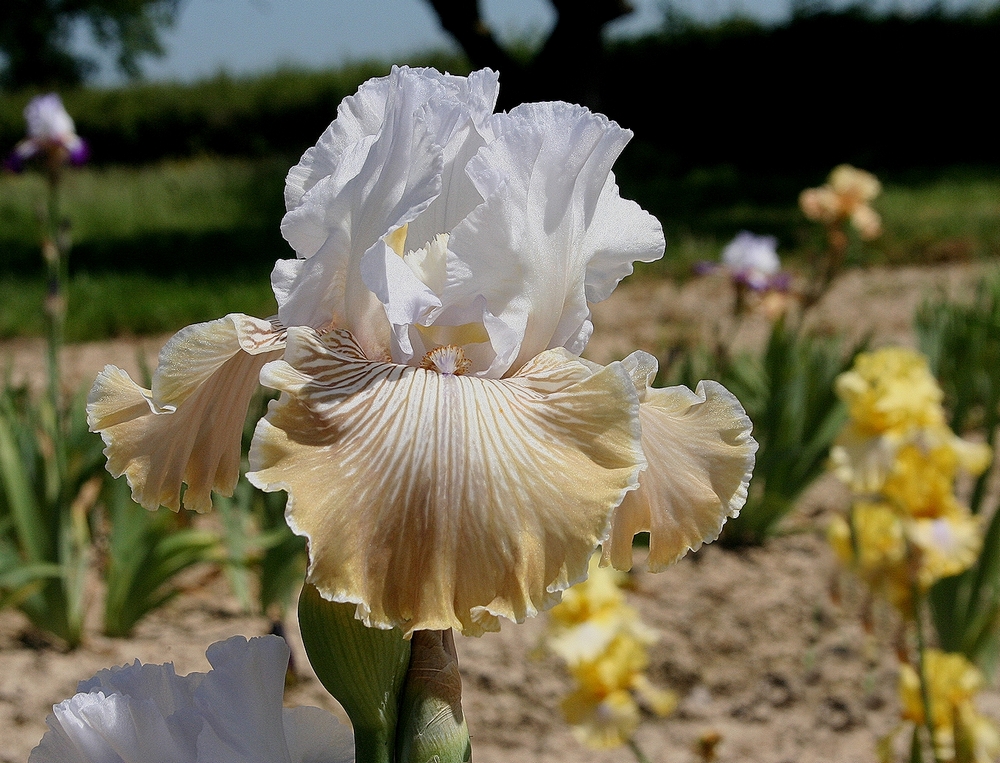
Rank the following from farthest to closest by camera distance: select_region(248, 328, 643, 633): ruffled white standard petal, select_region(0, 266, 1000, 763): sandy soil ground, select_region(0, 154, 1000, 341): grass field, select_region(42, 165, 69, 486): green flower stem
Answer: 1. select_region(0, 154, 1000, 341): grass field
2. select_region(42, 165, 69, 486): green flower stem
3. select_region(0, 266, 1000, 763): sandy soil ground
4. select_region(248, 328, 643, 633): ruffled white standard petal

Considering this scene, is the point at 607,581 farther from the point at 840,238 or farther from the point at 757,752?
the point at 840,238

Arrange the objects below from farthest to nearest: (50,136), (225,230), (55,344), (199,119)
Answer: (199,119) < (225,230) < (50,136) < (55,344)

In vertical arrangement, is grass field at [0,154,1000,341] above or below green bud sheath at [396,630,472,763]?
above

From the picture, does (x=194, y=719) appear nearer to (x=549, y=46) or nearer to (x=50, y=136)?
(x=50, y=136)

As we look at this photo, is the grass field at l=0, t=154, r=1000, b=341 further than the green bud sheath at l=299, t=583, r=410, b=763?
Yes

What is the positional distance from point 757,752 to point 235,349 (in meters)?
1.69

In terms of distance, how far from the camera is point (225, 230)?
8.70 m

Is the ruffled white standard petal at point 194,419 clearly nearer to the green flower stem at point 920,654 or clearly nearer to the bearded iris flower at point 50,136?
the green flower stem at point 920,654

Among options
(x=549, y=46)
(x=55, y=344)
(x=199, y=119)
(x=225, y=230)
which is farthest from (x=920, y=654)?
(x=199, y=119)

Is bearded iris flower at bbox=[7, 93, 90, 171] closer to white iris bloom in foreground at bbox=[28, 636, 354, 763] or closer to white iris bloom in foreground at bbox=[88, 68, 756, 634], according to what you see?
white iris bloom in foreground at bbox=[88, 68, 756, 634]

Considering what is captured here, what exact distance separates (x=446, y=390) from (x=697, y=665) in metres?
1.82

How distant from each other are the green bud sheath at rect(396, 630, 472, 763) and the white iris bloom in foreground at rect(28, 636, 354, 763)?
98 mm

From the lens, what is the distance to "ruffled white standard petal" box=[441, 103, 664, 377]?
0.69 metres

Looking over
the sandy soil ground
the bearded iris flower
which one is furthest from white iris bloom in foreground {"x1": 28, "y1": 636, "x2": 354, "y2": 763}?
the bearded iris flower
